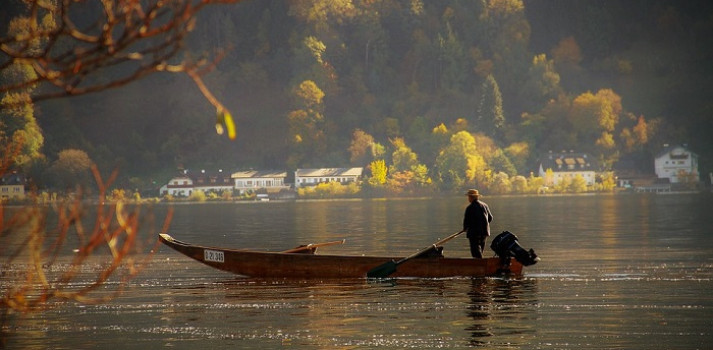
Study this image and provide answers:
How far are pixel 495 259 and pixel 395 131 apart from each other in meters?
159

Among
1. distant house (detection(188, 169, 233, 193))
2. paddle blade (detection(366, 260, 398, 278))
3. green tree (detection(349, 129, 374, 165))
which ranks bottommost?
paddle blade (detection(366, 260, 398, 278))

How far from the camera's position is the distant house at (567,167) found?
6344 inches

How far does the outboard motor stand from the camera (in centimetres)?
2609

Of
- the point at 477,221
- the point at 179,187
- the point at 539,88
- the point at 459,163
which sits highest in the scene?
the point at 539,88

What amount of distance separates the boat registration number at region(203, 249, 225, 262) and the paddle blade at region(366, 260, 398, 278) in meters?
4.21

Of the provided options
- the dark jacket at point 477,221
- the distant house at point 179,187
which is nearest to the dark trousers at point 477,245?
the dark jacket at point 477,221

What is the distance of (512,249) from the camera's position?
2639 cm

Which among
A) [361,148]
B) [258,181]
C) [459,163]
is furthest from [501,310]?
[361,148]

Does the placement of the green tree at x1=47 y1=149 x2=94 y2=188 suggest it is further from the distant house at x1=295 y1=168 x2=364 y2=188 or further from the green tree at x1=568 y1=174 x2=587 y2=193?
the green tree at x1=568 y1=174 x2=587 y2=193

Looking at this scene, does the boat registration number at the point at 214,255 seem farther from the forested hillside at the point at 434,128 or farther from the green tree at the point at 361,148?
the green tree at the point at 361,148

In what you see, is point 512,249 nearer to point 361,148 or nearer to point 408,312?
point 408,312

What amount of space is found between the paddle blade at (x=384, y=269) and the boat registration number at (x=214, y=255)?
4209 mm

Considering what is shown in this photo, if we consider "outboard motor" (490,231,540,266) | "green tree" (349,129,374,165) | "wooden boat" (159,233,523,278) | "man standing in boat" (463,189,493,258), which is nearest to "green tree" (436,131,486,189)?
"green tree" (349,129,374,165)

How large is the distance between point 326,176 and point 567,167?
34.9m
